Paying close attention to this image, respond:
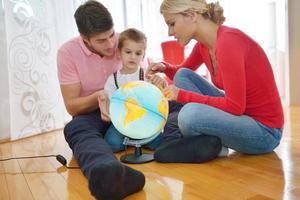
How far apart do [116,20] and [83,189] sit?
73.6 inches

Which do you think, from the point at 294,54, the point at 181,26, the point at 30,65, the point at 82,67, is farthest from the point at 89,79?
the point at 294,54

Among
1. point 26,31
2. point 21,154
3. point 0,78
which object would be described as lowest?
point 21,154

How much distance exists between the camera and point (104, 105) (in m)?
1.45

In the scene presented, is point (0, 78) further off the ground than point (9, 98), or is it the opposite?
point (0, 78)

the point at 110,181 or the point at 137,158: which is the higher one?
the point at 110,181

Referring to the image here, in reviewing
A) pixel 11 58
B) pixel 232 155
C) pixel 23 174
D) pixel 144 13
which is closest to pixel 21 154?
pixel 23 174

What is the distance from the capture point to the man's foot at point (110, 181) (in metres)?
0.90

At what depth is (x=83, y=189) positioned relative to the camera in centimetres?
109

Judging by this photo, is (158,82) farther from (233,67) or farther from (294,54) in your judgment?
(294,54)

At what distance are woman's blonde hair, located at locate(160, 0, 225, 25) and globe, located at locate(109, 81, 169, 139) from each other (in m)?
0.31

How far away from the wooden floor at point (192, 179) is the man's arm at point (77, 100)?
24 centimetres

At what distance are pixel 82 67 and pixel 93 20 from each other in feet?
0.92

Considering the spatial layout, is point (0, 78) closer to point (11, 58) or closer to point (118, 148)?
point (11, 58)

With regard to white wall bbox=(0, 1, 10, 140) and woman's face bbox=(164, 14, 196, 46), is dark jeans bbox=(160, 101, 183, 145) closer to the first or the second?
woman's face bbox=(164, 14, 196, 46)
